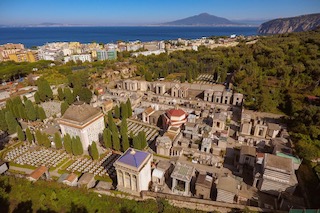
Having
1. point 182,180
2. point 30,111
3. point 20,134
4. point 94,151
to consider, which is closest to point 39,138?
point 20,134

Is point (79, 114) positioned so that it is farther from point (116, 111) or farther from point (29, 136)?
point (116, 111)

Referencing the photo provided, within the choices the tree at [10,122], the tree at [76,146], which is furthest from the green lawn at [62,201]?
the tree at [10,122]

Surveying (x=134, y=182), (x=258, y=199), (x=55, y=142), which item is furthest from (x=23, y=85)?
(x=258, y=199)

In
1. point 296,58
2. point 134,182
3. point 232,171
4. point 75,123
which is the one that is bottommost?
point 232,171

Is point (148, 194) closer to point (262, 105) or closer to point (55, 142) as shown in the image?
point (55, 142)

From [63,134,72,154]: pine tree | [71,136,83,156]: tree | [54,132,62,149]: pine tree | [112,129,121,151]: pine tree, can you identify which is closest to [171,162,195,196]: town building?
[112,129,121,151]: pine tree

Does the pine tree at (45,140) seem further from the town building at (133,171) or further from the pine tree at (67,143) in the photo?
the town building at (133,171)
